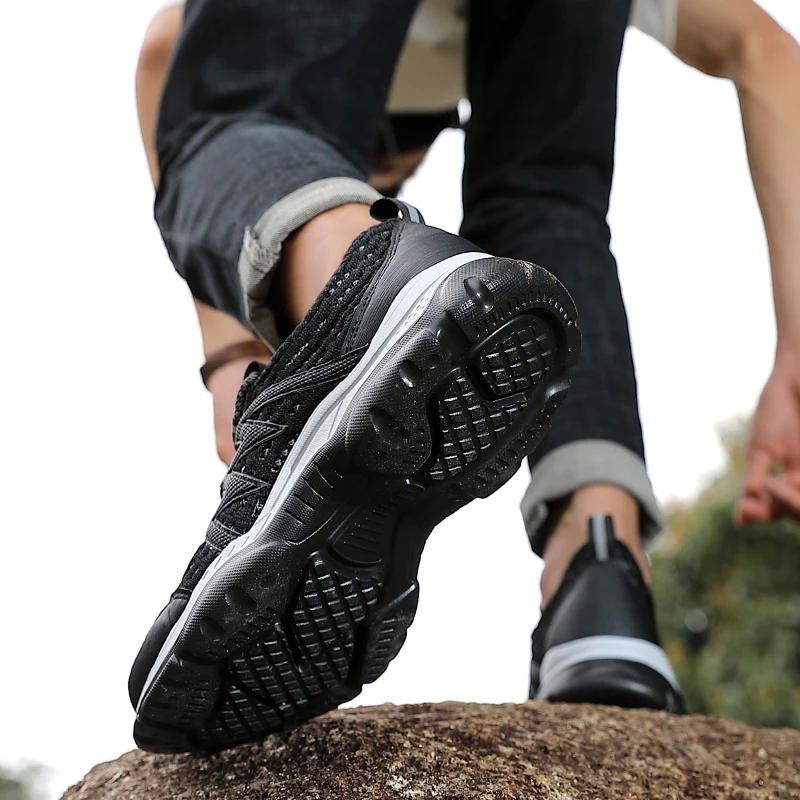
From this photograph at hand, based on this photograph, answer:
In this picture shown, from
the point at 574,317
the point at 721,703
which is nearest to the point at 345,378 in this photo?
the point at 574,317

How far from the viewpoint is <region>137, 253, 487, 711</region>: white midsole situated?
744 mm

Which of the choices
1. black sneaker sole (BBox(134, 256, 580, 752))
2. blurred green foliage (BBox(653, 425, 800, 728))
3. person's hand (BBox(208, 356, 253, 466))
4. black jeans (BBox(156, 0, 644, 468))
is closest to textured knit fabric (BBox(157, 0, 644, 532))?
black jeans (BBox(156, 0, 644, 468))

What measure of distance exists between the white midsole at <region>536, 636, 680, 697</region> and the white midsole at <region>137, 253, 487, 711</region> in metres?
0.57

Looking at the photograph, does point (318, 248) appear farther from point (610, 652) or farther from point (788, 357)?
point (788, 357)

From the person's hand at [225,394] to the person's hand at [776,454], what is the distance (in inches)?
28.8

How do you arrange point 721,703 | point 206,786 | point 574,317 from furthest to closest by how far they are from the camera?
Result: 1. point 721,703
2. point 206,786
3. point 574,317

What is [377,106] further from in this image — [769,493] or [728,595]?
[728,595]

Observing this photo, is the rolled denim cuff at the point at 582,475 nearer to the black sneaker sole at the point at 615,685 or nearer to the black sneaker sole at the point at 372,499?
the black sneaker sole at the point at 615,685

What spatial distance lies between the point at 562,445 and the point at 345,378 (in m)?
0.60

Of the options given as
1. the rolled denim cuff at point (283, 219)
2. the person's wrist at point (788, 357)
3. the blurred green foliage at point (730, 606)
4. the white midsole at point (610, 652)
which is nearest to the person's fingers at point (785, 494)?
the person's wrist at point (788, 357)

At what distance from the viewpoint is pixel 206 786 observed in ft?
3.25

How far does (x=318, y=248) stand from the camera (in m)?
0.88

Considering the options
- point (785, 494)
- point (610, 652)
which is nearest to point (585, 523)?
point (610, 652)

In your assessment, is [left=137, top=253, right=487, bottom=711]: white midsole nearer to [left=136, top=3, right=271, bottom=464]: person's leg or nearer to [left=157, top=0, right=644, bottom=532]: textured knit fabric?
[left=157, top=0, right=644, bottom=532]: textured knit fabric
